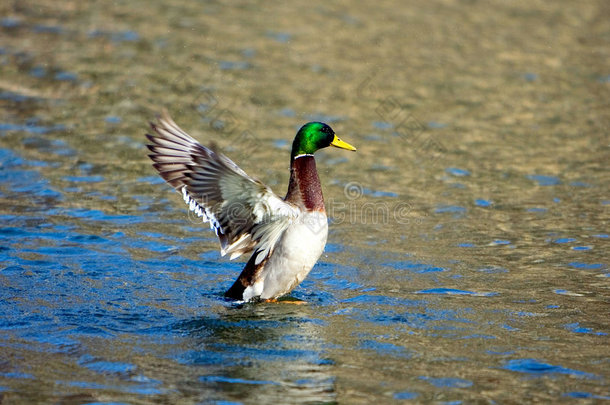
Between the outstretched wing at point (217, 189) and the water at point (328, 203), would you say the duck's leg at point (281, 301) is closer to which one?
the water at point (328, 203)

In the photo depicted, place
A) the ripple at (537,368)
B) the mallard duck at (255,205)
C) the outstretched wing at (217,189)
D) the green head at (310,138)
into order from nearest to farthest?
the ripple at (537,368)
the outstretched wing at (217,189)
the mallard duck at (255,205)
the green head at (310,138)

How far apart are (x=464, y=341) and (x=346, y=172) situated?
5082 mm

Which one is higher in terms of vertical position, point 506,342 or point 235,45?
point 235,45

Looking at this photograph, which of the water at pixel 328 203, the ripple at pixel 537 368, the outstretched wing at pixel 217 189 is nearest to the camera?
the ripple at pixel 537 368

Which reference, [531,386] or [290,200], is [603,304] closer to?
[531,386]

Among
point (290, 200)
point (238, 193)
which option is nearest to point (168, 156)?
point (238, 193)

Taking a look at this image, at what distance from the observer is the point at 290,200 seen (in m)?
7.55

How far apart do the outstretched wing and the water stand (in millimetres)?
818

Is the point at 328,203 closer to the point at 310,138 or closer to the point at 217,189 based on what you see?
the point at 310,138

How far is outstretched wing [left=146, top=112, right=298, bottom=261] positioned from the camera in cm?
693

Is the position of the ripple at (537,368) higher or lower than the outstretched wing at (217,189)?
lower

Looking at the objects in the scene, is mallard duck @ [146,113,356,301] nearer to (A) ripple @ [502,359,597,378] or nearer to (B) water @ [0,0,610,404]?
(B) water @ [0,0,610,404]

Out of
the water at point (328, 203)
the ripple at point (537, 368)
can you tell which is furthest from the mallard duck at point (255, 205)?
the ripple at point (537, 368)

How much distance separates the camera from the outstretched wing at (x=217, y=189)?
6.93m
